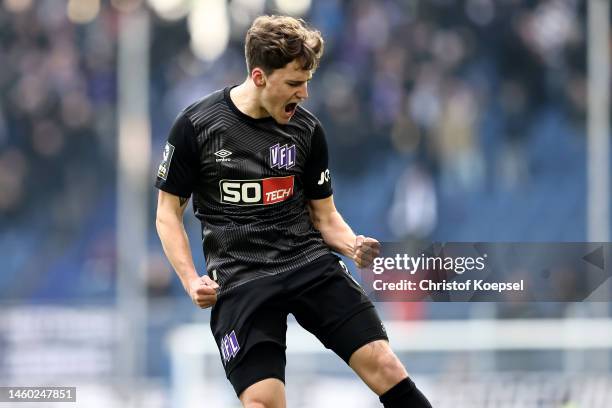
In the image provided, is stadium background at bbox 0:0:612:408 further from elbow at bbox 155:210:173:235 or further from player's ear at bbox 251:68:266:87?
player's ear at bbox 251:68:266:87

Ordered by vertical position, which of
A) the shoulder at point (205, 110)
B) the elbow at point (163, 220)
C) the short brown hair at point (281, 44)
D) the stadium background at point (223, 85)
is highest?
the short brown hair at point (281, 44)

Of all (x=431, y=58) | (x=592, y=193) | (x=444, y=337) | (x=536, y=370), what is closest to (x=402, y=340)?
(x=444, y=337)

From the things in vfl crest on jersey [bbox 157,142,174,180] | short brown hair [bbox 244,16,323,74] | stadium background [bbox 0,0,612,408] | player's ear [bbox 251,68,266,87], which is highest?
short brown hair [bbox 244,16,323,74]

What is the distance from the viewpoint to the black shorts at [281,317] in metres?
4.28

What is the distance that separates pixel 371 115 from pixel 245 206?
6955 mm

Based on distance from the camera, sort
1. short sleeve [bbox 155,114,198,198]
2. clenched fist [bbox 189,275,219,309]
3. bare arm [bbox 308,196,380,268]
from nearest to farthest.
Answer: clenched fist [bbox 189,275,219,309], short sleeve [bbox 155,114,198,198], bare arm [bbox 308,196,380,268]

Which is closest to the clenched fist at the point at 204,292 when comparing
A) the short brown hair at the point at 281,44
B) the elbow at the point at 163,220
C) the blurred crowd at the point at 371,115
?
the elbow at the point at 163,220

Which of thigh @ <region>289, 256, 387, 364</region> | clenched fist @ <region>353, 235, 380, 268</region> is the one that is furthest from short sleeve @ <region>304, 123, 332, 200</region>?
clenched fist @ <region>353, 235, 380, 268</region>

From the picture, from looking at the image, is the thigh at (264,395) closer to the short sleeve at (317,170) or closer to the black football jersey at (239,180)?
the black football jersey at (239,180)

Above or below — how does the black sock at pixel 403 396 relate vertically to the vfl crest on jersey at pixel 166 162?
below

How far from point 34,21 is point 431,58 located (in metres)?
4.04

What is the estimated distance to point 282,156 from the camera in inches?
174

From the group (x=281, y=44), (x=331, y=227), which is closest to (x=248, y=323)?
(x=331, y=227)

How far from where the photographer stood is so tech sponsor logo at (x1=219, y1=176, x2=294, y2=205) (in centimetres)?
439
